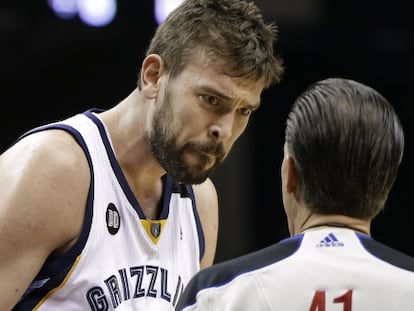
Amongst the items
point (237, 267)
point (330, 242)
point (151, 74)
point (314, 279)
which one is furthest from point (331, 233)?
point (151, 74)

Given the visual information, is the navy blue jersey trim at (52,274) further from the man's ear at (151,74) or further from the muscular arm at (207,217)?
the muscular arm at (207,217)

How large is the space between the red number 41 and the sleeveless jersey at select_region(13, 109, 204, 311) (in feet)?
3.73

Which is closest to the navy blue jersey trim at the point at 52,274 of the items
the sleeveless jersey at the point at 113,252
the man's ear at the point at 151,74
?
the sleeveless jersey at the point at 113,252

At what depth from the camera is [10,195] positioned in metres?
3.10

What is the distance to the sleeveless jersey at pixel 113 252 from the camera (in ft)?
10.5

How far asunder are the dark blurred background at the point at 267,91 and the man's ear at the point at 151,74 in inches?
159

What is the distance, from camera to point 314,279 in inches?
89.4

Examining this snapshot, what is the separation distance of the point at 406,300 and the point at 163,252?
143 cm

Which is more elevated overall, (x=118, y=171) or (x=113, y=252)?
(x=118, y=171)

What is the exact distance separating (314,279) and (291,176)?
27 centimetres

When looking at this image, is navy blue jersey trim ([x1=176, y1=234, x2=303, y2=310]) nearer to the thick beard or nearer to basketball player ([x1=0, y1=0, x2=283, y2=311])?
basketball player ([x1=0, y1=0, x2=283, y2=311])

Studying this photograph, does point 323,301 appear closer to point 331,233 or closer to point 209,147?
point 331,233

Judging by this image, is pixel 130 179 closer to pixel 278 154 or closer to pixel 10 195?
pixel 10 195

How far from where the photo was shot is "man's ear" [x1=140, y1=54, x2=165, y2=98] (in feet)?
11.7
